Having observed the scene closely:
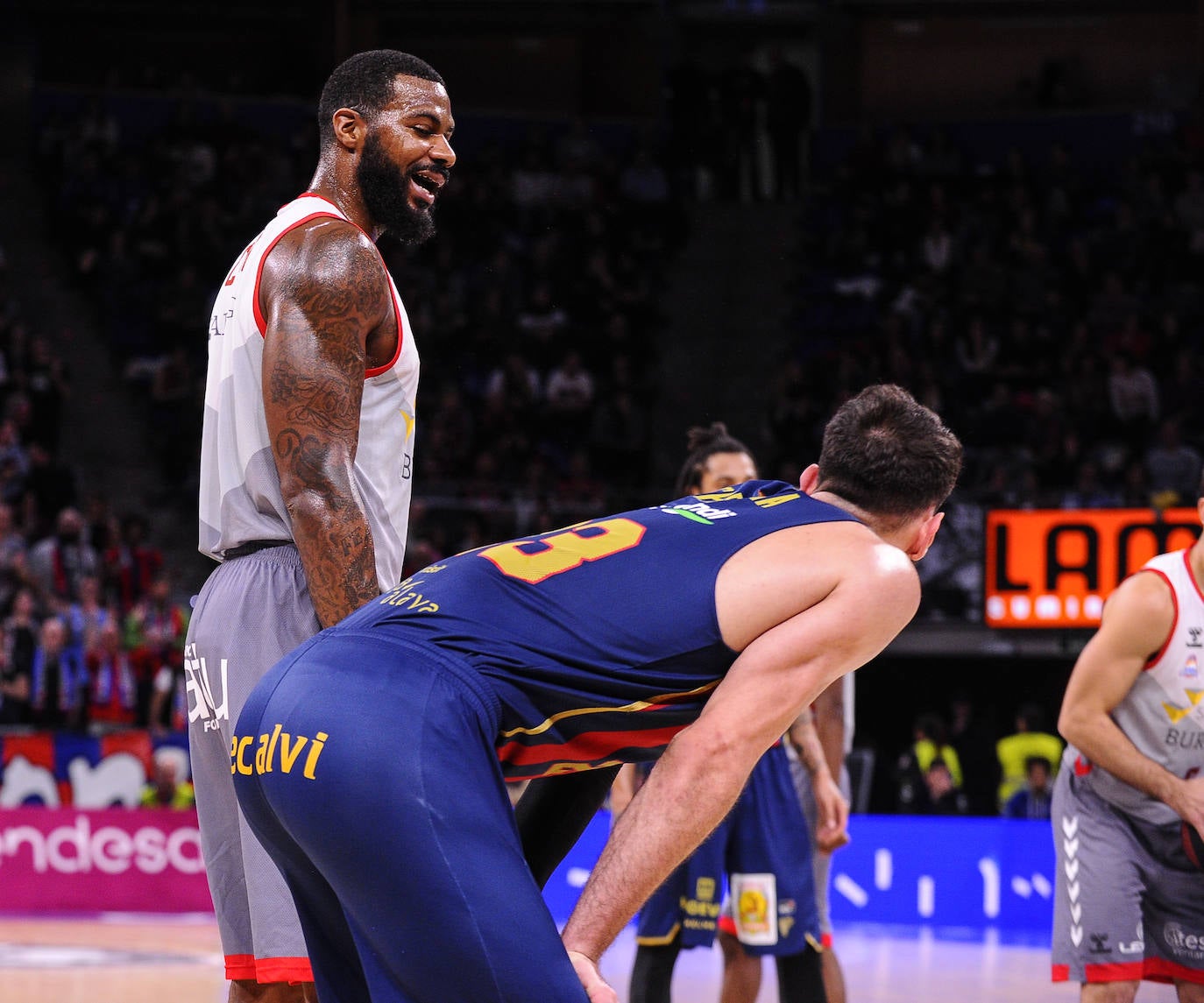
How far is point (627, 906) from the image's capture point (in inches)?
90.3

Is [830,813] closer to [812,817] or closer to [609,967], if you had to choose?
[812,817]

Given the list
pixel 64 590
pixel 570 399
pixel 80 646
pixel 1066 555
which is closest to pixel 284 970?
pixel 80 646

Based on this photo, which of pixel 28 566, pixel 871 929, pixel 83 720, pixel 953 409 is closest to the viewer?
pixel 871 929

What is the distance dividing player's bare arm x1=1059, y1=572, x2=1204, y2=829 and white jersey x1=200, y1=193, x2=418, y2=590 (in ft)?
7.65

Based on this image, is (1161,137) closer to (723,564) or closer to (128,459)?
(128,459)

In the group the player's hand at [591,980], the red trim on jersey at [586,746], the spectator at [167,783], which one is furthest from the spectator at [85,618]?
the player's hand at [591,980]

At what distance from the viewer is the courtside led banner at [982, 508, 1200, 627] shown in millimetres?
10633

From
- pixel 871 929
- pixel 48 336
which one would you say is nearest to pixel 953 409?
pixel 871 929

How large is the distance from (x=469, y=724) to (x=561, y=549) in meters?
0.33

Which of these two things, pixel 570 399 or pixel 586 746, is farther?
pixel 570 399

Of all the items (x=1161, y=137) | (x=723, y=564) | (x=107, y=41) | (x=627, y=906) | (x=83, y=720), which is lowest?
(x=83, y=720)

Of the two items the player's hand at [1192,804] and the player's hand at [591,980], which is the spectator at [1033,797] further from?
the player's hand at [591,980]

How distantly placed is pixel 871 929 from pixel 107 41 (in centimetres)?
1589

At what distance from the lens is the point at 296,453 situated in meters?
2.79
